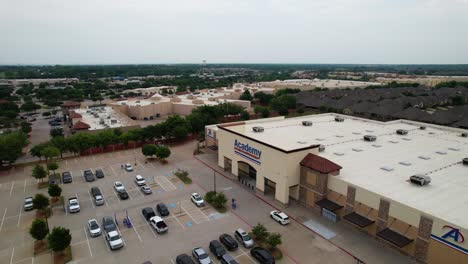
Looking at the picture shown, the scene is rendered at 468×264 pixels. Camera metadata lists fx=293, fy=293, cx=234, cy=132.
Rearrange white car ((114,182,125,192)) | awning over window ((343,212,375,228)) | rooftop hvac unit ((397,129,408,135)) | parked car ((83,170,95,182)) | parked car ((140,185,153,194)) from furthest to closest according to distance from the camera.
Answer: rooftop hvac unit ((397,129,408,135)), parked car ((83,170,95,182)), white car ((114,182,125,192)), parked car ((140,185,153,194)), awning over window ((343,212,375,228))

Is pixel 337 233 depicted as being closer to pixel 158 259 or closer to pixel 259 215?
pixel 259 215

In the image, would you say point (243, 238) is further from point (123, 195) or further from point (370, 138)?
point (370, 138)

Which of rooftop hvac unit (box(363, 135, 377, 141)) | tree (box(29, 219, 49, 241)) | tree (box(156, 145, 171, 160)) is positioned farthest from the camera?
tree (box(156, 145, 171, 160))

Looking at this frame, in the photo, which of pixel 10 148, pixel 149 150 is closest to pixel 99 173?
pixel 149 150

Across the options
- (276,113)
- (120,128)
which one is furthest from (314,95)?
(120,128)

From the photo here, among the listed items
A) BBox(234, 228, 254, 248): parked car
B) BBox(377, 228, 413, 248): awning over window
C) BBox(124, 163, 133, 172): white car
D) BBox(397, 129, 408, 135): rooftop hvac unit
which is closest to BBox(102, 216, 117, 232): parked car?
BBox(234, 228, 254, 248): parked car

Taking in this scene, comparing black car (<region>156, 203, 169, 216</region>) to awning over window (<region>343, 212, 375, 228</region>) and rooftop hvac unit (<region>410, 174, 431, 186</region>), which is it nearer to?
awning over window (<region>343, 212, 375, 228</region>)

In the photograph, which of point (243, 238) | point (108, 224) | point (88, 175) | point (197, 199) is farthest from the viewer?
point (88, 175)

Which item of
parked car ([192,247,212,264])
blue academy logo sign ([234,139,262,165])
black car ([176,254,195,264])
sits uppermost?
blue academy logo sign ([234,139,262,165])
